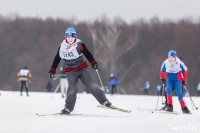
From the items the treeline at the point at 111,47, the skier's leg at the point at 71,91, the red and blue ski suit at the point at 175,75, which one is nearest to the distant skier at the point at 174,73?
the red and blue ski suit at the point at 175,75

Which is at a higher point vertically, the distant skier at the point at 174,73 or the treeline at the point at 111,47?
the treeline at the point at 111,47

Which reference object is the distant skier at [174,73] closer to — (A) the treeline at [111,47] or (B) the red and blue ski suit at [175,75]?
(B) the red and blue ski suit at [175,75]

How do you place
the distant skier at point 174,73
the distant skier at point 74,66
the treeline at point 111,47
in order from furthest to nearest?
the treeline at point 111,47 → the distant skier at point 174,73 → the distant skier at point 74,66

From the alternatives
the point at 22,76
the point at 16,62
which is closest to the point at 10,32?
the point at 16,62

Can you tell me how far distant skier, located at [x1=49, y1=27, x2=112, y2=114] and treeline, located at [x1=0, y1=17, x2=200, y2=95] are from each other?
121 ft

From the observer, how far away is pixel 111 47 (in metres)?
43.6

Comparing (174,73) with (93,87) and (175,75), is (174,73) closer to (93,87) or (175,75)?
(175,75)

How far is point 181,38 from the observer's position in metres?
55.8

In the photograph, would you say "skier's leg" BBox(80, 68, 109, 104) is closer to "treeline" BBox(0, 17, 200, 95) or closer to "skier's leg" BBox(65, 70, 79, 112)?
"skier's leg" BBox(65, 70, 79, 112)

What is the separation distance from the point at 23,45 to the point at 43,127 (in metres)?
55.8

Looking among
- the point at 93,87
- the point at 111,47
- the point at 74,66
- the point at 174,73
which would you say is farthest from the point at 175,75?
the point at 111,47

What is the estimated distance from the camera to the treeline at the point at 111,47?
47263 millimetres

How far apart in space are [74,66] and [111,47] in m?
37.1

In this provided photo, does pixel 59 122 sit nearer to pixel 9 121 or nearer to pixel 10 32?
pixel 9 121
